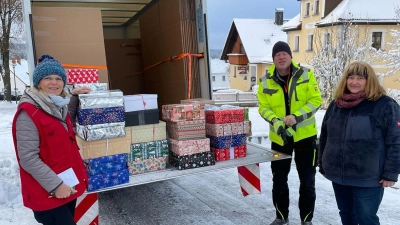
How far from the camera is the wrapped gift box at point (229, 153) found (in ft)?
9.96

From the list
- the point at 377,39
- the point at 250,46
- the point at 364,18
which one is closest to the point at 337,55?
the point at 364,18

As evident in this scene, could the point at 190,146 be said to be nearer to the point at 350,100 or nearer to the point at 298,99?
the point at 298,99

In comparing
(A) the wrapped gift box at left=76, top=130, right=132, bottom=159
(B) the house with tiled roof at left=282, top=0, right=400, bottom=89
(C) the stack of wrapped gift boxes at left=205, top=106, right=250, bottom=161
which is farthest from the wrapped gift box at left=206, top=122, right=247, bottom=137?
(B) the house with tiled roof at left=282, top=0, right=400, bottom=89

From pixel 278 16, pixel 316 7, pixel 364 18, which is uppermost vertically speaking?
pixel 278 16

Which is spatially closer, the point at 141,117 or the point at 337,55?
the point at 141,117

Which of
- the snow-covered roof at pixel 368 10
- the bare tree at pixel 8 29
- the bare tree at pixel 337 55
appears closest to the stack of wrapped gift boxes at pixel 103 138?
the bare tree at pixel 337 55

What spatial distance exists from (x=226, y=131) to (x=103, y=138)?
43.3 inches

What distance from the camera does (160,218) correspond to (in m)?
3.62

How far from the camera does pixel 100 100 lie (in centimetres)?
250

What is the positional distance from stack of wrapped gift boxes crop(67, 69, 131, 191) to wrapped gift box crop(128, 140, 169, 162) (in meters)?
0.13

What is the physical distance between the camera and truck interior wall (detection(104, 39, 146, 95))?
6258 mm

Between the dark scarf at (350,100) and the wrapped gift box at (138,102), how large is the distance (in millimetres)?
1486

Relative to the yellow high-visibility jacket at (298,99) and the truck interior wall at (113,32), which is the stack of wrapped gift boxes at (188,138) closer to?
the yellow high-visibility jacket at (298,99)

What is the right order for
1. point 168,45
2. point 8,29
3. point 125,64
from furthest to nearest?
point 8,29 → point 125,64 → point 168,45
